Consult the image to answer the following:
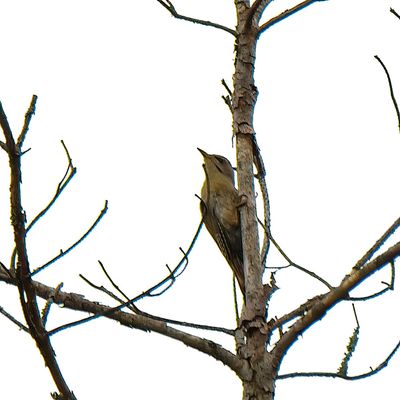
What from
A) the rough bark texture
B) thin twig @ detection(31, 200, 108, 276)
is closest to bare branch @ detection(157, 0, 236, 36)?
the rough bark texture

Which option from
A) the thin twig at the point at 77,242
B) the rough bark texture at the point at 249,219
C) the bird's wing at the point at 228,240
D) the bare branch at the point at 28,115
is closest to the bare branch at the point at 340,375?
the rough bark texture at the point at 249,219

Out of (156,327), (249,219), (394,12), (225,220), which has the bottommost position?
(156,327)

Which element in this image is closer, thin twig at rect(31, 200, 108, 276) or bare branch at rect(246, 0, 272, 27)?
thin twig at rect(31, 200, 108, 276)

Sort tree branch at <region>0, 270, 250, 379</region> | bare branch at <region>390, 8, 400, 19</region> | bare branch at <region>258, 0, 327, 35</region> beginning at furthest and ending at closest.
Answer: bare branch at <region>258, 0, 327, 35</region> < tree branch at <region>0, 270, 250, 379</region> < bare branch at <region>390, 8, 400, 19</region>

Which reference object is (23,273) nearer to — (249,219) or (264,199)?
(249,219)

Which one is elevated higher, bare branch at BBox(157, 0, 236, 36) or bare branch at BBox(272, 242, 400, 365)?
bare branch at BBox(157, 0, 236, 36)

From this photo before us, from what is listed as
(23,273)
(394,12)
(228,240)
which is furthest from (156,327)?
(228,240)

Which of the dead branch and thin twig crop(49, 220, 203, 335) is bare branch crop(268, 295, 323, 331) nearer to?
thin twig crop(49, 220, 203, 335)

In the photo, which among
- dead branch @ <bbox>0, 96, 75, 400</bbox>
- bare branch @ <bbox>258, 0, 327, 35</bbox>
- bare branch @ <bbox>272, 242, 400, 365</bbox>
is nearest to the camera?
dead branch @ <bbox>0, 96, 75, 400</bbox>

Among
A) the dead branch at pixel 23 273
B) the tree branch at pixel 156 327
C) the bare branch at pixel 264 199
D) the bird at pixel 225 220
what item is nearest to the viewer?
the dead branch at pixel 23 273

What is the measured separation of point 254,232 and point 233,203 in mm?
2571

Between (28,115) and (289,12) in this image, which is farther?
(289,12)

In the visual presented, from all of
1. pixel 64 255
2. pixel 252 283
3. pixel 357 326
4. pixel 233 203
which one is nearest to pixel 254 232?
pixel 252 283

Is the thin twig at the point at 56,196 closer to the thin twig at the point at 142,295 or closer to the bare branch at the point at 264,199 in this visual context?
the thin twig at the point at 142,295
